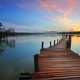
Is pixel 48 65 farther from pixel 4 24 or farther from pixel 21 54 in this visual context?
pixel 4 24

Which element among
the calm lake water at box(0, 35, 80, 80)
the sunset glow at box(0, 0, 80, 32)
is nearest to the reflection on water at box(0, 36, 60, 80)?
the calm lake water at box(0, 35, 80, 80)

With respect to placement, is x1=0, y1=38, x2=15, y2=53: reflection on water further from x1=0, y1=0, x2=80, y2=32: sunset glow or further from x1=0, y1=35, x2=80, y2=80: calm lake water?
x1=0, y1=0, x2=80, y2=32: sunset glow

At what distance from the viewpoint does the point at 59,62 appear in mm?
2229

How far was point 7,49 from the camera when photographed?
2.18m

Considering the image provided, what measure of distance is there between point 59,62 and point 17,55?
0.45 metres

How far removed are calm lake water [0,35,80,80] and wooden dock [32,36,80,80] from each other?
0.08 metres

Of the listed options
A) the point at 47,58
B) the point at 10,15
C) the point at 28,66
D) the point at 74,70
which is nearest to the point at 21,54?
the point at 28,66

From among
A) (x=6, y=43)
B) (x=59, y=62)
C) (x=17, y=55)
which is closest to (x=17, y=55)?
(x=17, y=55)

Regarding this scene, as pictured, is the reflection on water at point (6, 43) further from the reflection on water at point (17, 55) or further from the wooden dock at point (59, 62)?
the wooden dock at point (59, 62)

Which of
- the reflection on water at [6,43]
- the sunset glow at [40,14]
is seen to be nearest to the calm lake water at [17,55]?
the reflection on water at [6,43]

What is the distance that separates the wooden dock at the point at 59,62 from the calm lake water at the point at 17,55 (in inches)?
3.1

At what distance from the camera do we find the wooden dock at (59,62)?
2.19m

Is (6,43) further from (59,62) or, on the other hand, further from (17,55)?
(59,62)

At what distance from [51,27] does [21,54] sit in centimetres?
43
